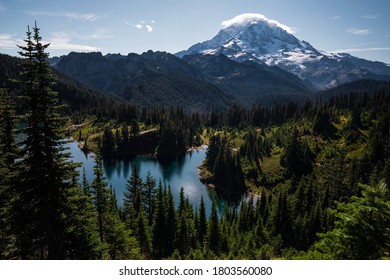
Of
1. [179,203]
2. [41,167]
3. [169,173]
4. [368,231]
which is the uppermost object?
[41,167]

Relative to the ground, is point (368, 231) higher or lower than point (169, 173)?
higher

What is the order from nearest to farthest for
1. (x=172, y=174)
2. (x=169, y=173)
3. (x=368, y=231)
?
1. (x=368, y=231)
2. (x=172, y=174)
3. (x=169, y=173)

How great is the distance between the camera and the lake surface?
118637 millimetres

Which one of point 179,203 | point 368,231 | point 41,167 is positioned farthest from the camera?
point 179,203

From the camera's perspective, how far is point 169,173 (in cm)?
15025

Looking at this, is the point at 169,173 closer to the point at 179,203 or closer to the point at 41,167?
the point at 179,203

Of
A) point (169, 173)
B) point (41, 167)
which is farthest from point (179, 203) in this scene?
point (169, 173)

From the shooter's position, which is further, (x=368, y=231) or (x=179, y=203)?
(x=179, y=203)

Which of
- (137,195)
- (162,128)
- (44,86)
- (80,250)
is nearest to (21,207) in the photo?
(80,250)

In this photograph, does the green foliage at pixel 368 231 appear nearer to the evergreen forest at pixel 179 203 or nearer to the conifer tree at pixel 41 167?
the evergreen forest at pixel 179 203

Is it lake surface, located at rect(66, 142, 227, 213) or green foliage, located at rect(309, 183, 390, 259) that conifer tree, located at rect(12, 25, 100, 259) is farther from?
lake surface, located at rect(66, 142, 227, 213)

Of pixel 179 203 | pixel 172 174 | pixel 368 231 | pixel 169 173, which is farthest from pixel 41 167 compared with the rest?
pixel 169 173
